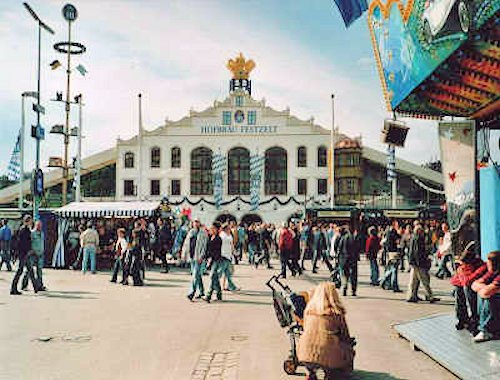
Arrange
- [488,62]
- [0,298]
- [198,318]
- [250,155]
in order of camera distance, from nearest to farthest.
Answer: [488,62] → [198,318] → [0,298] → [250,155]

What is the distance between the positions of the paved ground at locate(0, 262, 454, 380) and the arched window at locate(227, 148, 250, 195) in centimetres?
3177

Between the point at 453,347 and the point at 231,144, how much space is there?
39054 millimetres

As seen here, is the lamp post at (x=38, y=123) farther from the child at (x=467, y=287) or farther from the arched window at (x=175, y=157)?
the arched window at (x=175, y=157)

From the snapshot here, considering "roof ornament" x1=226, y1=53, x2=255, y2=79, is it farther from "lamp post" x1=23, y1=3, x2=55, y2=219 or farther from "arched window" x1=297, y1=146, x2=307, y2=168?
"lamp post" x1=23, y1=3, x2=55, y2=219

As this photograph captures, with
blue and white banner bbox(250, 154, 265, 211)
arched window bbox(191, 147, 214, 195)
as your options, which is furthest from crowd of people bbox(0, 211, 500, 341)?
arched window bbox(191, 147, 214, 195)

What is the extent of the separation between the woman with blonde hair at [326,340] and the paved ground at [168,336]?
1.81 feet

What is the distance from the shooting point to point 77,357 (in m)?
7.21

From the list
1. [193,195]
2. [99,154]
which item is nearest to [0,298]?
[193,195]

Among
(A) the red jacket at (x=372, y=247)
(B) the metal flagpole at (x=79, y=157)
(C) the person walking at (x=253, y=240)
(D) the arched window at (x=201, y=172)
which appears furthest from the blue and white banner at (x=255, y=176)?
(A) the red jacket at (x=372, y=247)

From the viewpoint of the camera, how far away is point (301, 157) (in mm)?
45562

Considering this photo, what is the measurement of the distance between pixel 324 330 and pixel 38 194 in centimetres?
1560

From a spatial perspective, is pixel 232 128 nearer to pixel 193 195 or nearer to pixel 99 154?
pixel 193 195

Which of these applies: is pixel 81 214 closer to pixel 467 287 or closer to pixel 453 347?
pixel 467 287

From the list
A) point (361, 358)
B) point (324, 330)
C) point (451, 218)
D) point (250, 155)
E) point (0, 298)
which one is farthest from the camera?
point (250, 155)
